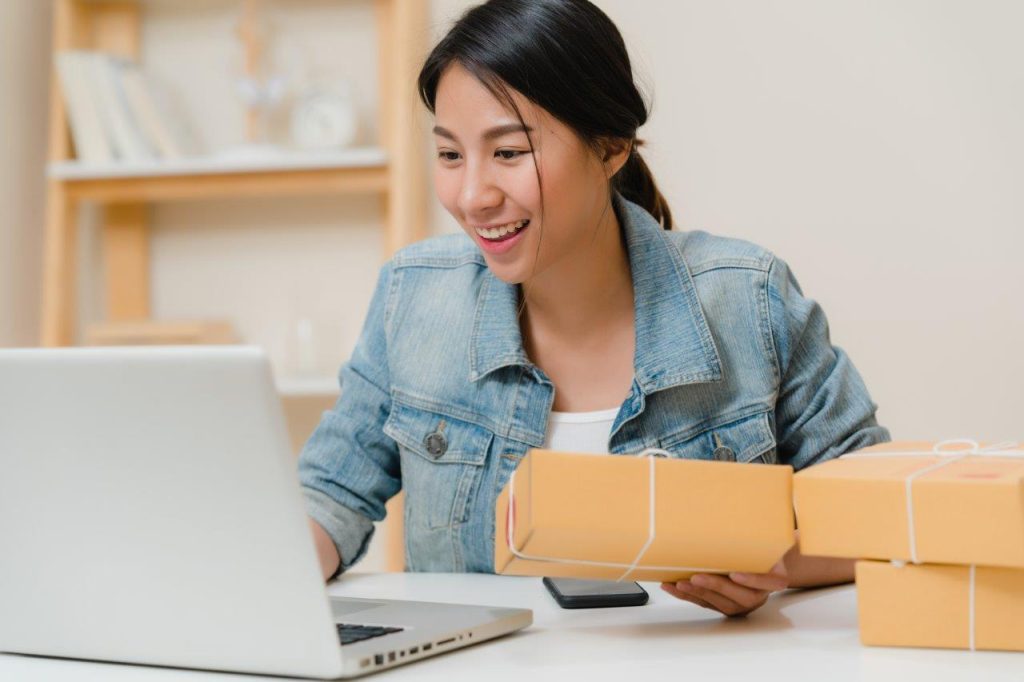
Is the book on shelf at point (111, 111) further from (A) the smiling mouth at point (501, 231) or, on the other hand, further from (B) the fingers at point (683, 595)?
(B) the fingers at point (683, 595)

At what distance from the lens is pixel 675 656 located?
87cm

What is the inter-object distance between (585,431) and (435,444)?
0.59 feet

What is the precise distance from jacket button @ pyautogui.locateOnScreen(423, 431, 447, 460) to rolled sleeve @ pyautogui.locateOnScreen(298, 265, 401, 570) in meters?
0.07

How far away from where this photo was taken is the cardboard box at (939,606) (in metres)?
0.85

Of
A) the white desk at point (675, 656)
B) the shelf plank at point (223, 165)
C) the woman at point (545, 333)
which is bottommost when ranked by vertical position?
the white desk at point (675, 656)

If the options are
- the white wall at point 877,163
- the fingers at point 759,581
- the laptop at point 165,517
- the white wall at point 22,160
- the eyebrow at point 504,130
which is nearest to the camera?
the laptop at point 165,517

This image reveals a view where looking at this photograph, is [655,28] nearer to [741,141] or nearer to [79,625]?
[741,141]

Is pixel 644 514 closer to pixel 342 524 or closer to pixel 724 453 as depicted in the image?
pixel 724 453

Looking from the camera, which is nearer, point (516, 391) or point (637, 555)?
point (637, 555)

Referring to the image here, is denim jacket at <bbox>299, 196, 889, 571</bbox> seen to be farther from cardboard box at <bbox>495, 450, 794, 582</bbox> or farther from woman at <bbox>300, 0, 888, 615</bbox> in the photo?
cardboard box at <bbox>495, 450, 794, 582</bbox>

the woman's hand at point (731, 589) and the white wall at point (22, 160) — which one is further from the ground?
the white wall at point (22, 160)

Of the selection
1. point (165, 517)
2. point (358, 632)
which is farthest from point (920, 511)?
point (165, 517)

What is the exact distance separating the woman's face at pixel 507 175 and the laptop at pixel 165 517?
51 cm

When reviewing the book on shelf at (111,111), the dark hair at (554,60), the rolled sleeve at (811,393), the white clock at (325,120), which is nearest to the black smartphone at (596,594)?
the rolled sleeve at (811,393)
